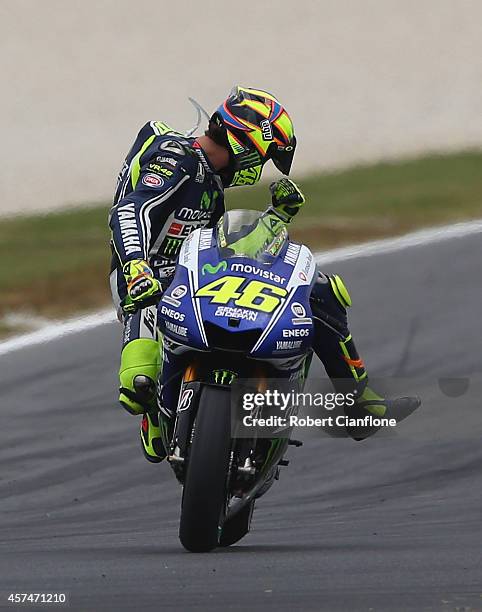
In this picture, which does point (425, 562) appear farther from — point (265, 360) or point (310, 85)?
point (310, 85)

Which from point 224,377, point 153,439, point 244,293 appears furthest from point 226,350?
point 153,439

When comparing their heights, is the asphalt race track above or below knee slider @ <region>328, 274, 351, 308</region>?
below

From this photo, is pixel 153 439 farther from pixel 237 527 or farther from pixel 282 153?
pixel 282 153

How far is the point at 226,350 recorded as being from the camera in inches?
206

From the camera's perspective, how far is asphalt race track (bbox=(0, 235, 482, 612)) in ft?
15.2

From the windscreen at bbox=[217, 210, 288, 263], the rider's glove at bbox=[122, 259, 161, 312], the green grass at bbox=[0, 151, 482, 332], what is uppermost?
the windscreen at bbox=[217, 210, 288, 263]

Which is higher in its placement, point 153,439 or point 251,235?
point 251,235

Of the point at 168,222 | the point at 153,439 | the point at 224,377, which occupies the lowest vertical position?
the point at 153,439

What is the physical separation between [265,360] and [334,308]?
714 millimetres

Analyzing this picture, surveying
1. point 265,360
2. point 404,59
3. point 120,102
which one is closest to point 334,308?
point 265,360

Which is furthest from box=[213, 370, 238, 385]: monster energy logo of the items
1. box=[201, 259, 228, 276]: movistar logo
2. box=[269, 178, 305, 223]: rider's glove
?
box=[269, 178, 305, 223]: rider's glove

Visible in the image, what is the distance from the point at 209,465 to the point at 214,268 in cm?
77

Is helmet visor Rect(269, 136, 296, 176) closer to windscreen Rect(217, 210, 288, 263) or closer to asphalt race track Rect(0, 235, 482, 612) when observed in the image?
windscreen Rect(217, 210, 288, 263)

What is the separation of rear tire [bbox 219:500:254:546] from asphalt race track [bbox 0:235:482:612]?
0.07 meters
